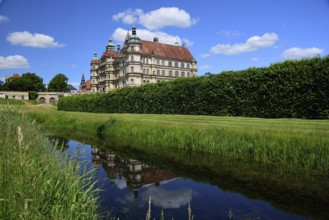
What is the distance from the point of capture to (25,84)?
114 m

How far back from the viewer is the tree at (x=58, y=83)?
12138 cm

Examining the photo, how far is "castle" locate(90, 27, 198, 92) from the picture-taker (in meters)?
85.4

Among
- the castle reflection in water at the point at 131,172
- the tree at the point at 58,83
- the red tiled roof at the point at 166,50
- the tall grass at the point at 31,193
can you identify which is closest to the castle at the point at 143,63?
the red tiled roof at the point at 166,50

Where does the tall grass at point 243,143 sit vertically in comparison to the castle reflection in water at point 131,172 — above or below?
above

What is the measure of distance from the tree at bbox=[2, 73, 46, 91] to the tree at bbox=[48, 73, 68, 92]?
3.70m

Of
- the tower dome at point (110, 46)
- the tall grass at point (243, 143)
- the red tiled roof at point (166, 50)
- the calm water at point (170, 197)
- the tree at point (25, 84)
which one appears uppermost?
the tower dome at point (110, 46)

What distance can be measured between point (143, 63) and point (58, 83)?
50722mm

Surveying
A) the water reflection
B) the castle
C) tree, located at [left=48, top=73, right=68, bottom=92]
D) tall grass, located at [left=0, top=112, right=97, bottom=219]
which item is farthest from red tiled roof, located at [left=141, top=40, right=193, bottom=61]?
tall grass, located at [left=0, top=112, right=97, bottom=219]

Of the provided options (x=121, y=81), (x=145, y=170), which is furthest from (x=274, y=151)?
(x=121, y=81)

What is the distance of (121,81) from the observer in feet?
301

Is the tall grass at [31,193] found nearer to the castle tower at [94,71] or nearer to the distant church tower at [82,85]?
the castle tower at [94,71]

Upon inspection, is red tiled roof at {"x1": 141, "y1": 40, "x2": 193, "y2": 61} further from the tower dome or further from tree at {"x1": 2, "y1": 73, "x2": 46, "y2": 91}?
tree at {"x1": 2, "y1": 73, "x2": 46, "y2": 91}

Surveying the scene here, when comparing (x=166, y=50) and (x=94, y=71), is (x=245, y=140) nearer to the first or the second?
(x=166, y=50)

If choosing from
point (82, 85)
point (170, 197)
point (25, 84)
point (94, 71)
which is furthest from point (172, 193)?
point (82, 85)
